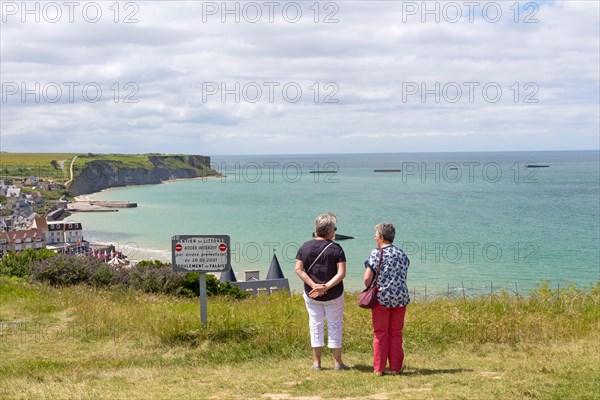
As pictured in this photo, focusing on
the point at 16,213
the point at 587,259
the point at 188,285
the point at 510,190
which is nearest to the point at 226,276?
the point at 188,285

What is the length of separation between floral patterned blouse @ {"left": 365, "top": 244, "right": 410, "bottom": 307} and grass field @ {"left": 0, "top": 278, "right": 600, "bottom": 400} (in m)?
0.86

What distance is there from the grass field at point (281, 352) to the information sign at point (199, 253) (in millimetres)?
852

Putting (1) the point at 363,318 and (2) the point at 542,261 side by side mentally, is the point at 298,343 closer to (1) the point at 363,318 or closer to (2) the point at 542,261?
(1) the point at 363,318

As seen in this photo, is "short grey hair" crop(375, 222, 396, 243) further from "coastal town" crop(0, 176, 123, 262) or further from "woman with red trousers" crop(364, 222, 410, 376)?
"coastal town" crop(0, 176, 123, 262)

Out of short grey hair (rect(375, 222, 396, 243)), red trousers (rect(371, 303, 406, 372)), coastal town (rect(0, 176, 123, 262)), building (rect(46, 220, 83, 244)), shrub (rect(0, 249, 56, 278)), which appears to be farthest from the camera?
building (rect(46, 220, 83, 244))

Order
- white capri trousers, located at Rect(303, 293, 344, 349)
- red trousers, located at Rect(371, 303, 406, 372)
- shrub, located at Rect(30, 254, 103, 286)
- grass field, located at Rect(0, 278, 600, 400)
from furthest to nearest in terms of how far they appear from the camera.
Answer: shrub, located at Rect(30, 254, 103, 286)
white capri trousers, located at Rect(303, 293, 344, 349)
red trousers, located at Rect(371, 303, 406, 372)
grass field, located at Rect(0, 278, 600, 400)

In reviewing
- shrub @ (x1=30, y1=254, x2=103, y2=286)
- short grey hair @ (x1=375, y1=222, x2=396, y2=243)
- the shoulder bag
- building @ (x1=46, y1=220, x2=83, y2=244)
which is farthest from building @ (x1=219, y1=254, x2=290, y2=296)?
building @ (x1=46, y1=220, x2=83, y2=244)

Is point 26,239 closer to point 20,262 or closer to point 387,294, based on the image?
point 20,262

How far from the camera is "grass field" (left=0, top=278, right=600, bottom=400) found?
281 inches

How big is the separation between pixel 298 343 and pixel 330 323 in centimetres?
161

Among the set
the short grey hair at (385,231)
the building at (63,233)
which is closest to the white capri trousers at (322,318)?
the short grey hair at (385,231)

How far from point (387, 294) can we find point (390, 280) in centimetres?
16

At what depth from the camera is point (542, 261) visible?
5994cm

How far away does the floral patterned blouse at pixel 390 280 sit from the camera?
761 centimetres
